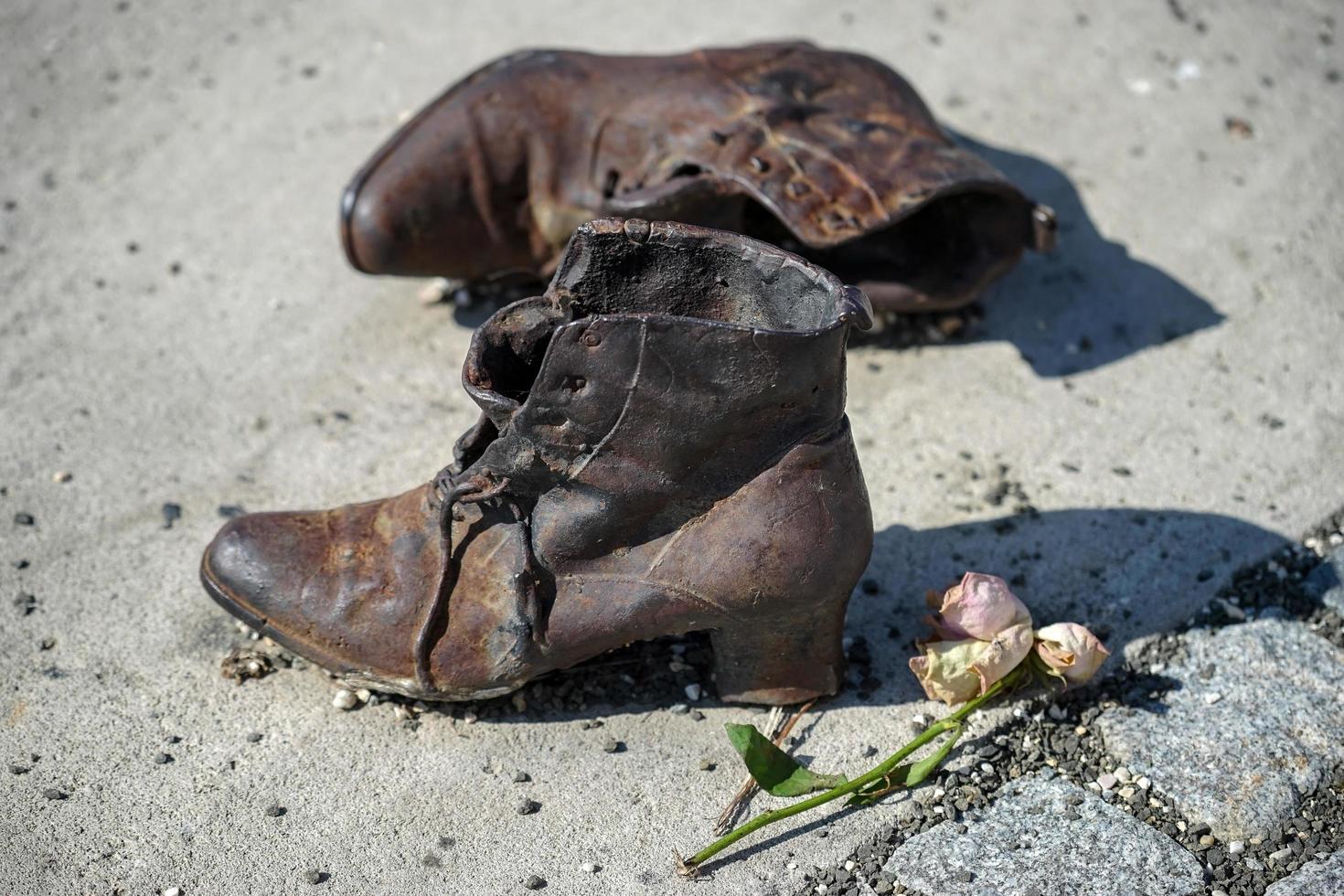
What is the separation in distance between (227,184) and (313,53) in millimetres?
721

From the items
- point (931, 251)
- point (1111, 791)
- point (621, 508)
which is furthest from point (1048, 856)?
point (931, 251)

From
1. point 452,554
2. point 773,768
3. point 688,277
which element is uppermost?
point 688,277

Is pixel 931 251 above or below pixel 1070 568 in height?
above

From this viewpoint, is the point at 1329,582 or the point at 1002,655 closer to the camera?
the point at 1002,655

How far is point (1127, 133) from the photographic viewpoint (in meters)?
4.18

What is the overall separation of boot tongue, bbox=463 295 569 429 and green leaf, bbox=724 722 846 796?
661 millimetres

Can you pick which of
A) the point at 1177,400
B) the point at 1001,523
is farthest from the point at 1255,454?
the point at 1001,523

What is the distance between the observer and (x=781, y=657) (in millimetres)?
2406

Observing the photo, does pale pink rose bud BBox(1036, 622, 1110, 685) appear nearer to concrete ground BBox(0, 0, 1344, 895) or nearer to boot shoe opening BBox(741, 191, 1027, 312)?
concrete ground BBox(0, 0, 1344, 895)

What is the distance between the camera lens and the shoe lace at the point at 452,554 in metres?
2.28

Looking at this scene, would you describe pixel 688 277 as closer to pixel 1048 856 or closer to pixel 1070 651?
pixel 1070 651

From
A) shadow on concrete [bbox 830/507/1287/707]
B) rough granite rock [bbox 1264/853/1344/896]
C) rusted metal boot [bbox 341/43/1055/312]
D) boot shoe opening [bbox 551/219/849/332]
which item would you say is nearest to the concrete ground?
shadow on concrete [bbox 830/507/1287/707]

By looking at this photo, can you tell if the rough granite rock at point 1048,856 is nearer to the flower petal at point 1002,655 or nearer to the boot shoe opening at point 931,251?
A: the flower petal at point 1002,655

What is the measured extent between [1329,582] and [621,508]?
62.5 inches
